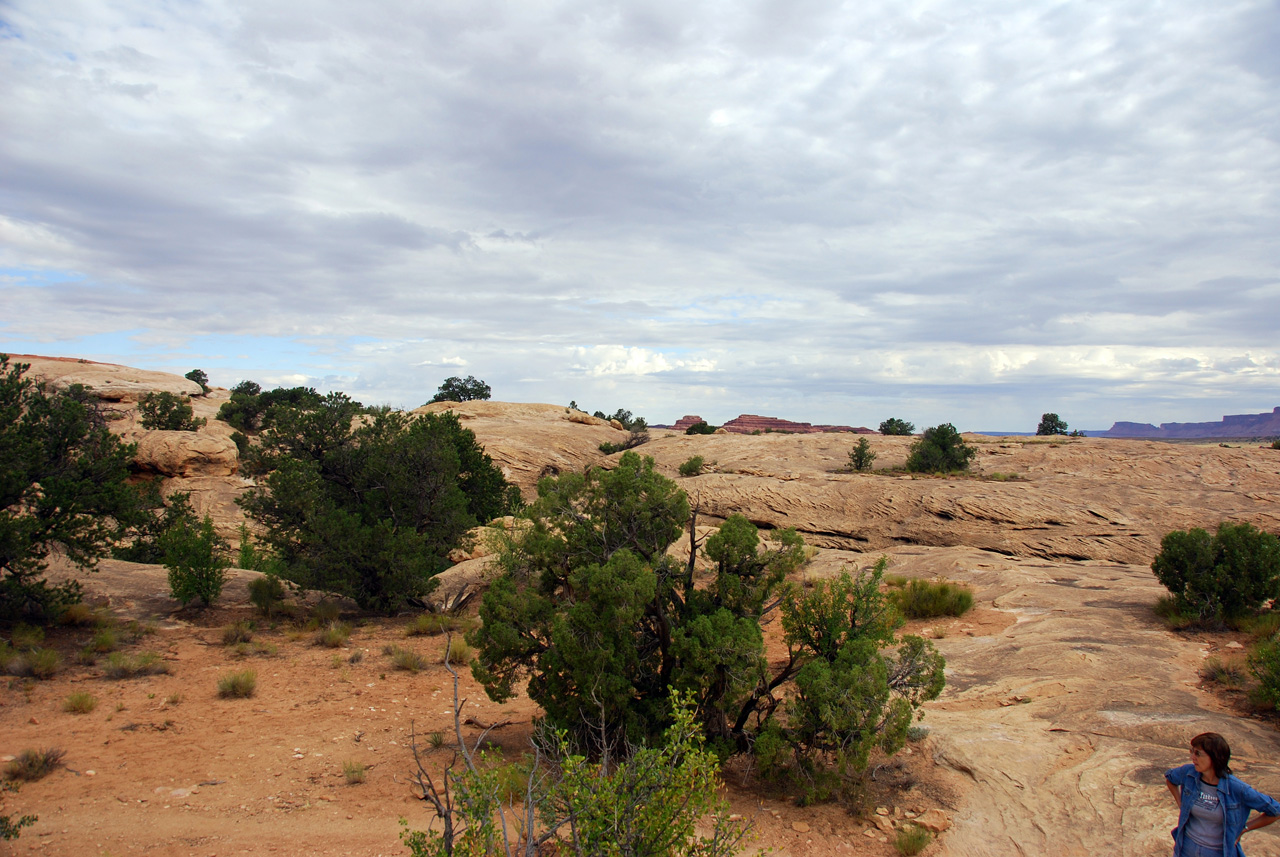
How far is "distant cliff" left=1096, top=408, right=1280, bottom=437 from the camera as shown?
115 m

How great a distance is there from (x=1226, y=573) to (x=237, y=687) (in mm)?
15471

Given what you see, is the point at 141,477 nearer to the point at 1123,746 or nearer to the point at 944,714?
the point at 944,714

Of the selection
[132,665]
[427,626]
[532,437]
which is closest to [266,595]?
[427,626]

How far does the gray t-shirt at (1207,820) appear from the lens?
3.97 m

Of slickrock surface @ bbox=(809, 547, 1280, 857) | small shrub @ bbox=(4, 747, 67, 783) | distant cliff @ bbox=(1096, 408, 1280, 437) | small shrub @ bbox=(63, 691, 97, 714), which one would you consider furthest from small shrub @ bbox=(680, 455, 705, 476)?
distant cliff @ bbox=(1096, 408, 1280, 437)

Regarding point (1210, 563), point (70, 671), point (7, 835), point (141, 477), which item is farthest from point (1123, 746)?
point (141, 477)

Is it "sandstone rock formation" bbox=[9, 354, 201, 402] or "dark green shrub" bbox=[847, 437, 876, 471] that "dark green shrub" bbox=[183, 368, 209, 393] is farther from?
"dark green shrub" bbox=[847, 437, 876, 471]

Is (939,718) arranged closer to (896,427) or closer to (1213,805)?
(1213,805)

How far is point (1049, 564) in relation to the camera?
601 inches

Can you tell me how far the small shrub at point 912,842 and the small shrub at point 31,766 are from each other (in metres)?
8.77

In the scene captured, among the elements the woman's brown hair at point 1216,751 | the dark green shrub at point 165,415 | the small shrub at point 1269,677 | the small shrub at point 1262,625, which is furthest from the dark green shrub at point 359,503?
the dark green shrub at point 165,415

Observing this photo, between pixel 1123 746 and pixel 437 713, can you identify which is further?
pixel 437 713

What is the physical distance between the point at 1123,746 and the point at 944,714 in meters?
1.91

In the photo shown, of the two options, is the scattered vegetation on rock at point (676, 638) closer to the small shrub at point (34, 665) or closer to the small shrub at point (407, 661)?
the small shrub at point (407, 661)
